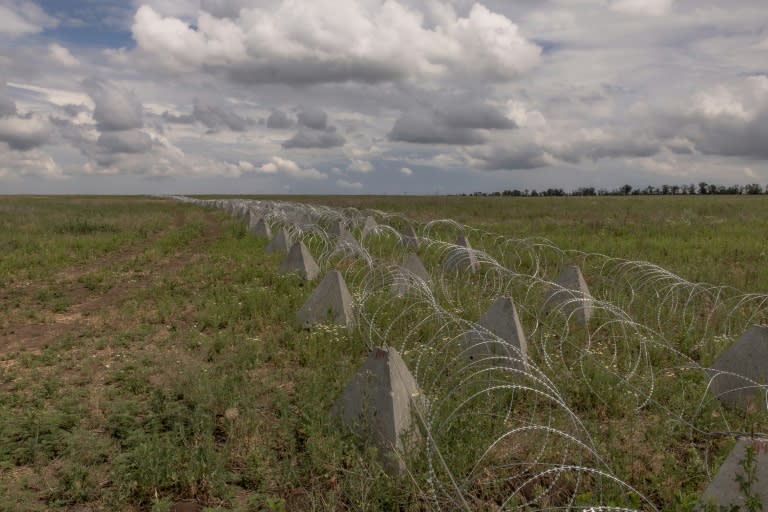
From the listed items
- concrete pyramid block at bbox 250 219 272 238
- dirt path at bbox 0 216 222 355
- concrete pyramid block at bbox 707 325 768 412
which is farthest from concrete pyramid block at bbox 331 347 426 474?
concrete pyramid block at bbox 250 219 272 238

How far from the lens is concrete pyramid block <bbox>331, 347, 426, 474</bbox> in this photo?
4.12m

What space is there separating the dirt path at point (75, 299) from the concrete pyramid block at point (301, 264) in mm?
3273

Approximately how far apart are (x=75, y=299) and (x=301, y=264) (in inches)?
188

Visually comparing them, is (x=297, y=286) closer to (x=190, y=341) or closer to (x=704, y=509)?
(x=190, y=341)

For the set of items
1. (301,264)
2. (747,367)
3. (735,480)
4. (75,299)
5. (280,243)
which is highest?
(280,243)

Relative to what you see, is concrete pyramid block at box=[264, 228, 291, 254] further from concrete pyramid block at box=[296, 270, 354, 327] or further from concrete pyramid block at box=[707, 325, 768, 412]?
concrete pyramid block at box=[707, 325, 768, 412]

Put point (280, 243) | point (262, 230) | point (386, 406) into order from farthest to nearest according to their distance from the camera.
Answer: point (262, 230) < point (280, 243) < point (386, 406)

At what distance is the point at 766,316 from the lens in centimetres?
916

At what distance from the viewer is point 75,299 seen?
11.2 meters

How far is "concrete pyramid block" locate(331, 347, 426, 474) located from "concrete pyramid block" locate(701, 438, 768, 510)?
1.98 m

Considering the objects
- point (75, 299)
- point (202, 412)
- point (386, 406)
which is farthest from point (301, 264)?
point (386, 406)

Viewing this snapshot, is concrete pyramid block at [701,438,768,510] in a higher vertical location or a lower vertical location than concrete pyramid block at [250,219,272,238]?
lower

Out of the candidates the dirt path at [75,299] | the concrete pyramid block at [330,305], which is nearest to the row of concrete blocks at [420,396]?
the concrete pyramid block at [330,305]

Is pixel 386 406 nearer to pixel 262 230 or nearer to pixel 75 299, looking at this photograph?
pixel 75 299
